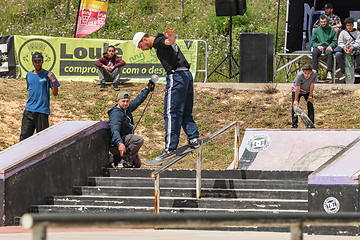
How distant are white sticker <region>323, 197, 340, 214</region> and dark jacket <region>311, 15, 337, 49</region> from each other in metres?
9.80

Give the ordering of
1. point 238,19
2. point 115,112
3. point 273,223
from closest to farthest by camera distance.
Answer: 1. point 273,223
2. point 115,112
3. point 238,19

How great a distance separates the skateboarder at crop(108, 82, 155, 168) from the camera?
24.1 ft

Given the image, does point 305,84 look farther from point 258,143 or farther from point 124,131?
point 124,131

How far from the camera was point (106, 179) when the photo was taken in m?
7.08

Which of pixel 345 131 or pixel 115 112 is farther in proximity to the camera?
pixel 345 131

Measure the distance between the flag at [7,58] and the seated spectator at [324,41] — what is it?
34.7 feet

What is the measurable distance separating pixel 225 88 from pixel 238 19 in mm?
9825

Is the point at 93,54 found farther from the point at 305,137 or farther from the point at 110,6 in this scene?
the point at 110,6

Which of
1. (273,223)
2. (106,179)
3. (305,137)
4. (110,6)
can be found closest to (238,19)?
(110,6)

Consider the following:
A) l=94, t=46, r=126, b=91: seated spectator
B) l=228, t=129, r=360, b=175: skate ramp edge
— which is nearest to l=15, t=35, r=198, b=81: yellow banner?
l=94, t=46, r=126, b=91: seated spectator

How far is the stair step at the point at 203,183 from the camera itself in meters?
6.37

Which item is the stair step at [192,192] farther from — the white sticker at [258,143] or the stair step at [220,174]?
the white sticker at [258,143]

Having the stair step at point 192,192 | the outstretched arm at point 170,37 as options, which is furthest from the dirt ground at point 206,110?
the outstretched arm at point 170,37

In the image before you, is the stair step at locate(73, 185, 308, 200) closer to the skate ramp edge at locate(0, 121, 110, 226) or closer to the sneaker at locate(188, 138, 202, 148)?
the skate ramp edge at locate(0, 121, 110, 226)
